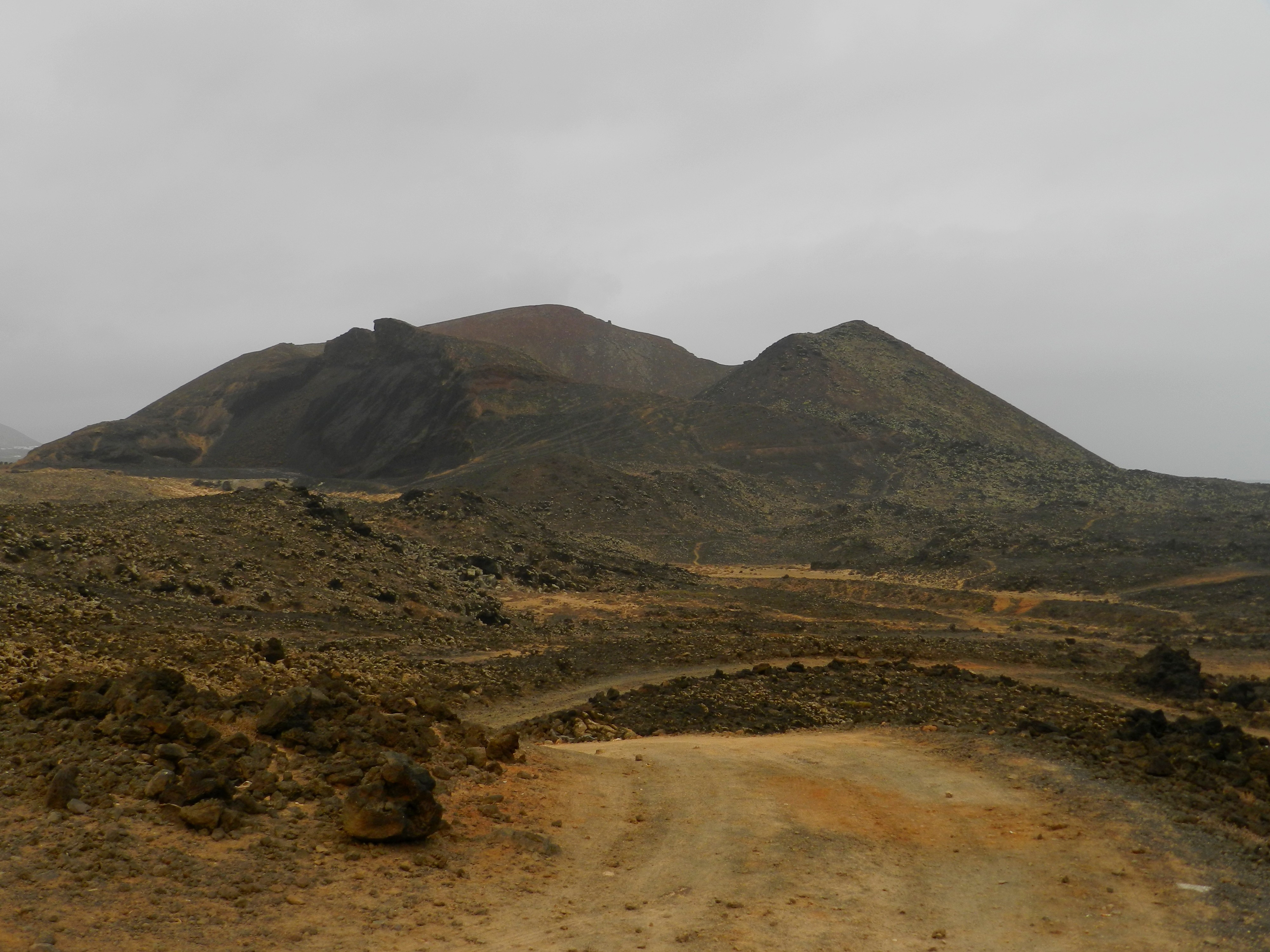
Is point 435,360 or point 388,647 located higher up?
point 435,360

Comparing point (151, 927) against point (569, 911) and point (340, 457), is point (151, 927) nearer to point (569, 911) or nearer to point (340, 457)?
point (569, 911)

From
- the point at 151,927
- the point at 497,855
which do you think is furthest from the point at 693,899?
the point at 151,927

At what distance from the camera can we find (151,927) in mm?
5219

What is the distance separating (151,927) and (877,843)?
5.62m

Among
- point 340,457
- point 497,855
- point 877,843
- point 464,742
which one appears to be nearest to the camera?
point 497,855

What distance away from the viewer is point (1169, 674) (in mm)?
18391

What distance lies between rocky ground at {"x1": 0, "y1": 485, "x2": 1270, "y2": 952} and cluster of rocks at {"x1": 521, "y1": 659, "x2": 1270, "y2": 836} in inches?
2.7

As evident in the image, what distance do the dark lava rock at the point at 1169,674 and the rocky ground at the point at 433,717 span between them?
0.21ft

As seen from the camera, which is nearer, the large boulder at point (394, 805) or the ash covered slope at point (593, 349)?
the large boulder at point (394, 805)

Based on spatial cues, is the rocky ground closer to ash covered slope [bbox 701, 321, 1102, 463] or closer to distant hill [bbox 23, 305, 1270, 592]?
distant hill [bbox 23, 305, 1270, 592]

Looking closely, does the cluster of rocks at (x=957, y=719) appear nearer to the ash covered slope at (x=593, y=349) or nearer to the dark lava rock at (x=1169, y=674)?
the dark lava rock at (x=1169, y=674)

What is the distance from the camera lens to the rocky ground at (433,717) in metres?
5.95

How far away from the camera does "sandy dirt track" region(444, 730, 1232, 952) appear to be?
19.6 ft

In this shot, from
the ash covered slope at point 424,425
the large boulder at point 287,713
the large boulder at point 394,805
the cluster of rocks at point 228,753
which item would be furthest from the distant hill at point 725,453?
the large boulder at point 394,805
